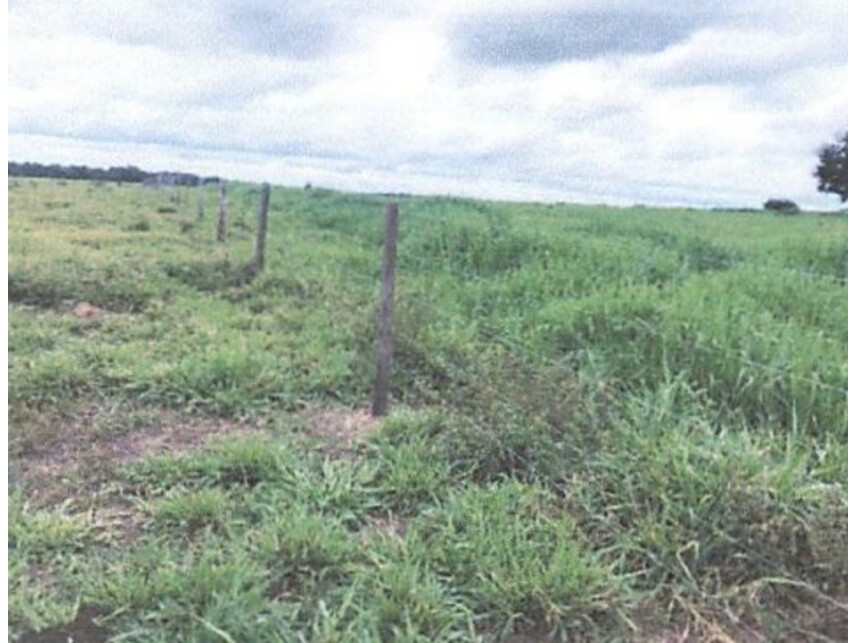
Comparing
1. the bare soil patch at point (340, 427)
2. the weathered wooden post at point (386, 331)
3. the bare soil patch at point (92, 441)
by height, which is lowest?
the bare soil patch at point (92, 441)

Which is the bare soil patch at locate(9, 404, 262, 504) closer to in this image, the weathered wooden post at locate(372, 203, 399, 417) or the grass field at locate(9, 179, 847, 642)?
the grass field at locate(9, 179, 847, 642)

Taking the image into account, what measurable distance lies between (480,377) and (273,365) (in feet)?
4.71

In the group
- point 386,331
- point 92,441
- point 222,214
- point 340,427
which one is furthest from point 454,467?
point 222,214

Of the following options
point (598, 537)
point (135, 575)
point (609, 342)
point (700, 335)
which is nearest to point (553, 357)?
point (609, 342)

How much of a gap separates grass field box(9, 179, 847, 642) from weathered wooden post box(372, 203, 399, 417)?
0.09 m

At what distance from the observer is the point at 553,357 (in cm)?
462

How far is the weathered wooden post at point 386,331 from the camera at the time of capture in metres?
4.27

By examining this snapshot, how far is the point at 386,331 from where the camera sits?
4.34 metres

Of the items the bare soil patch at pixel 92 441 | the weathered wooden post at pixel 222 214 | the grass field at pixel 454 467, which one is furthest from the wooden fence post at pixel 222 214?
the bare soil patch at pixel 92 441

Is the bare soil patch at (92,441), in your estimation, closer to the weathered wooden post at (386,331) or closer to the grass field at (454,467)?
the grass field at (454,467)

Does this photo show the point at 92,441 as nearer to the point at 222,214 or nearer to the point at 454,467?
the point at 454,467

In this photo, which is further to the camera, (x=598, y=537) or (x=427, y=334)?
(x=427, y=334)

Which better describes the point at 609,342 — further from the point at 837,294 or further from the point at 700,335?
the point at 837,294

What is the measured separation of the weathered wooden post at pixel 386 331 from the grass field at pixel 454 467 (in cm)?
9
